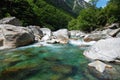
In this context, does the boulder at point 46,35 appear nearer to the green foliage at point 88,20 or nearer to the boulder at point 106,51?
the boulder at point 106,51

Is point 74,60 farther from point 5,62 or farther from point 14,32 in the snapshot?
point 14,32

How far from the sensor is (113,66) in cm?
1381

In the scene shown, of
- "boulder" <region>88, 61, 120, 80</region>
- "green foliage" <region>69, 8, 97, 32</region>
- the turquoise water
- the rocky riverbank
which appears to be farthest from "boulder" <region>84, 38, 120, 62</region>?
"green foliage" <region>69, 8, 97, 32</region>

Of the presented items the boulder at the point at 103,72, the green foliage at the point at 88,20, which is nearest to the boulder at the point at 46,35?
the boulder at the point at 103,72

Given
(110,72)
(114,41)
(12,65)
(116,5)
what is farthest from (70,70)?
(116,5)

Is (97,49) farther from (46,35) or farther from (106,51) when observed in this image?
(46,35)

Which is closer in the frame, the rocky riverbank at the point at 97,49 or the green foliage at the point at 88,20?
the rocky riverbank at the point at 97,49

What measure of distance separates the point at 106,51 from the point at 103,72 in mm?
3960

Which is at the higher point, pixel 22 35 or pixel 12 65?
pixel 22 35

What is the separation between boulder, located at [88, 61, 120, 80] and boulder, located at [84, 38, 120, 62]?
81.5 inches

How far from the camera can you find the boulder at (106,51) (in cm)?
1533

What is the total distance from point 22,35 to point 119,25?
3835 cm

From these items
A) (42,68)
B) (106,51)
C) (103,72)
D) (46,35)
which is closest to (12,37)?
(42,68)

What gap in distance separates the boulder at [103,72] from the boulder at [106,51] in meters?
2.07
